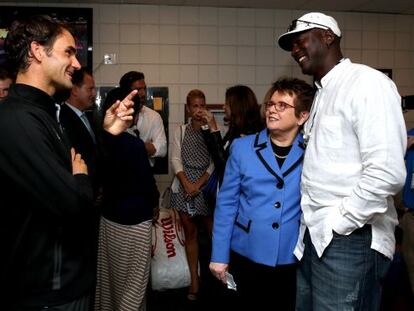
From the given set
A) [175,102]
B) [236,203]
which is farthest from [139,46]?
[236,203]

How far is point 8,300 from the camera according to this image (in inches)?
47.3

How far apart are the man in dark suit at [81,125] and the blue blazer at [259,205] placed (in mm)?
575

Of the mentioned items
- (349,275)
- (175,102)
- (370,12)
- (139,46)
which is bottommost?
(349,275)

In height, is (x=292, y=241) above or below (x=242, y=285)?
above

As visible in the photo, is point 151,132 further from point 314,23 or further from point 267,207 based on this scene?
point 314,23

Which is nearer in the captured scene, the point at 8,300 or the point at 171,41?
the point at 8,300

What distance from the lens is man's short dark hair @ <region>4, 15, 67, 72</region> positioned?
129cm

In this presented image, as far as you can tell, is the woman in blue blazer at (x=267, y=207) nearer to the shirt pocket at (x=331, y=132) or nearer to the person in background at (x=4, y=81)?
the shirt pocket at (x=331, y=132)

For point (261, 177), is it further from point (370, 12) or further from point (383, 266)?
point (370, 12)

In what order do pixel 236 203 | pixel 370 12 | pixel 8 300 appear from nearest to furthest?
pixel 8 300 → pixel 236 203 → pixel 370 12

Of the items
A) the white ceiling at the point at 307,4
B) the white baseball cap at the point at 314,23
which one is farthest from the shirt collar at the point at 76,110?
the white ceiling at the point at 307,4

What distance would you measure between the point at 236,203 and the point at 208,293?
1.57 meters

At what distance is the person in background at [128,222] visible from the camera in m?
2.24

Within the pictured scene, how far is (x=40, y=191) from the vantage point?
3.76 ft
